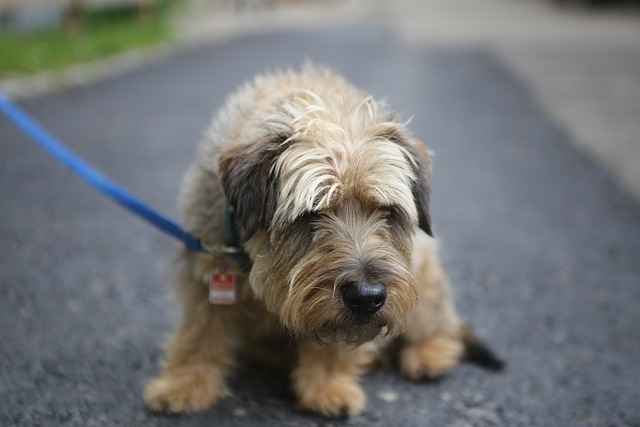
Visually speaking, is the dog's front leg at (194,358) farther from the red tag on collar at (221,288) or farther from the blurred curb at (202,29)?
the blurred curb at (202,29)

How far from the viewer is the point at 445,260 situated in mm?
6184

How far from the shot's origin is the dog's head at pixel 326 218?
333cm

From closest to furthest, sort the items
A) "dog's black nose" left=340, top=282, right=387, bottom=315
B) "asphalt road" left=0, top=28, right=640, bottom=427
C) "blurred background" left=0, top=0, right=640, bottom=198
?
1. "dog's black nose" left=340, top=282, right=387, bottom=315
2. "asphalt road" left=0, top=28, right=640, bottom=427
3. "blurred background" left=0, top=0, right=640, bottom=198

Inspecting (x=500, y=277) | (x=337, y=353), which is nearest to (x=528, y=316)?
(x=500, y=277)

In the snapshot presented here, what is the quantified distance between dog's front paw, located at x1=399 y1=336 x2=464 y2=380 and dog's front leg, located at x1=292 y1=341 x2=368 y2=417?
0.41 metres

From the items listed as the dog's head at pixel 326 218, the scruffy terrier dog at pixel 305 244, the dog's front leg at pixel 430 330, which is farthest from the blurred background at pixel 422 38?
the dog's head at pixel 326 218

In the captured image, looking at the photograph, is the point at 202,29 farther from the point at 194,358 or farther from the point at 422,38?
the point at 194,358

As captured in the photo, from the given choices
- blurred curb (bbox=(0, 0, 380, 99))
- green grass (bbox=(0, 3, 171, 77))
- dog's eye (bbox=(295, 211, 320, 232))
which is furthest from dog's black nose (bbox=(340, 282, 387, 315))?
green grass (bbox=(0, 3, 171, 77))

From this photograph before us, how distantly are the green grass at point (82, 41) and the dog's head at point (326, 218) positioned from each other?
9.14 meters

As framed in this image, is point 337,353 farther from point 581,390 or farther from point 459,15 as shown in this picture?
point 459,15

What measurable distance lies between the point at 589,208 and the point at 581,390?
140 inches

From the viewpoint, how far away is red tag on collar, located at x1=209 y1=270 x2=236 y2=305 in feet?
12.1

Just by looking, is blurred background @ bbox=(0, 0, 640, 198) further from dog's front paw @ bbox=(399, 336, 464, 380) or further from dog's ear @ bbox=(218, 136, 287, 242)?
dog's ear @ bbox=(218, 136, 287, 242)

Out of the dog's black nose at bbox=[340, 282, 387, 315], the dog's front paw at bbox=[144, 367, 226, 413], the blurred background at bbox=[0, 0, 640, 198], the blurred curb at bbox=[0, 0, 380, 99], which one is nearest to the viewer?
the dog's black nose at bbox=[340, 282, 387, 315]
